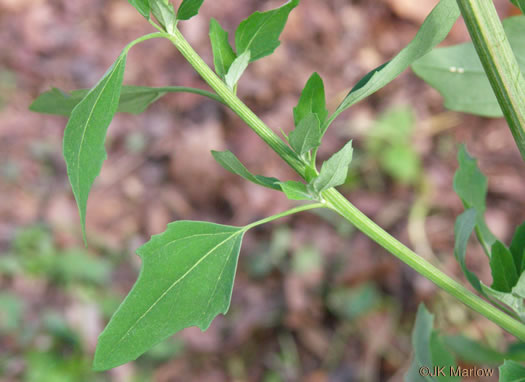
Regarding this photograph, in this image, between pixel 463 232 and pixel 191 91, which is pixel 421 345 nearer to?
pixel 463 232

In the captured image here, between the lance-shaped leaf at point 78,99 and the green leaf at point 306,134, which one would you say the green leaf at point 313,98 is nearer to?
the green leaf at point 306,134

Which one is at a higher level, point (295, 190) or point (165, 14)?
point (165, 14)

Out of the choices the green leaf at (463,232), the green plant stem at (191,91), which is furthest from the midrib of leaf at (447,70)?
the green plant stem at (191,91)

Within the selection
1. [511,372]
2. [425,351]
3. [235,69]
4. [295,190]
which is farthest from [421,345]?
[235,69]

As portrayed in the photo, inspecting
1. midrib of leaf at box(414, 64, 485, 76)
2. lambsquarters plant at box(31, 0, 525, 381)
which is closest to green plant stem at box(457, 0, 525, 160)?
lambsquarters plant at box(31, 0, 525, 381)

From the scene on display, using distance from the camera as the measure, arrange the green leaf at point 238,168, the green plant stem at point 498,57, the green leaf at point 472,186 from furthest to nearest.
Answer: the green leaf at point 472,186, the green leaf at point 238,168, the green plant stem at point 498,57

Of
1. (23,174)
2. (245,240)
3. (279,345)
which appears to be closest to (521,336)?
(279,345)
